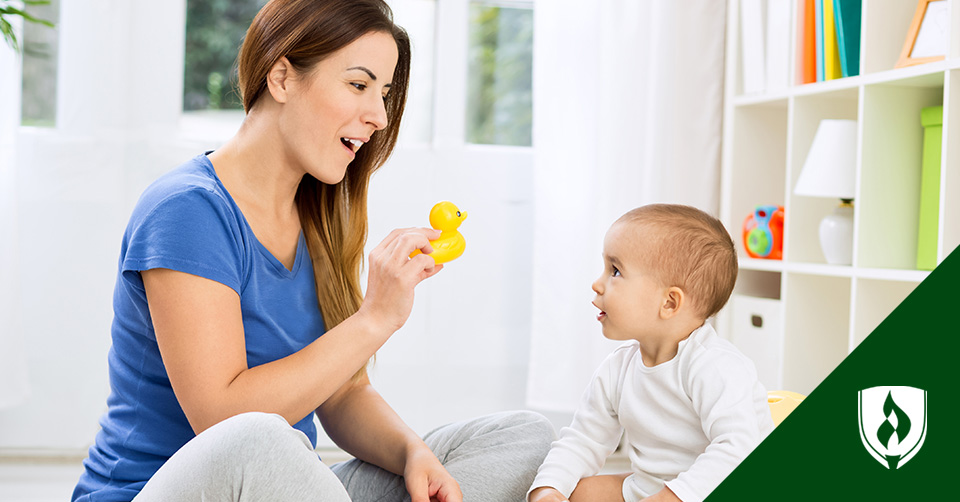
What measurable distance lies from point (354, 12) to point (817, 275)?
1.63m

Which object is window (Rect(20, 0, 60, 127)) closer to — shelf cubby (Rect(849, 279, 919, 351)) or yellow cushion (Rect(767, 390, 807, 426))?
yellow cushion (Rect(767, 390, 807, 426))

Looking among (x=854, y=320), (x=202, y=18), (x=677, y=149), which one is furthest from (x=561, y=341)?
(x=202, y=18)

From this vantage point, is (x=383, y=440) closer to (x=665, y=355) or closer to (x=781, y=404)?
(x=665, y=355)

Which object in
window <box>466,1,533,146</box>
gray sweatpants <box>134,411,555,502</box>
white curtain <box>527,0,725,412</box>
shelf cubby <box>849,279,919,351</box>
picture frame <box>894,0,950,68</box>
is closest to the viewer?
gray sweatpants <box>134,411,555,502</box>

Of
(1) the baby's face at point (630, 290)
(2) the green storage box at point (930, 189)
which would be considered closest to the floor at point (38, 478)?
(1) the baby's face at point (630, 290)

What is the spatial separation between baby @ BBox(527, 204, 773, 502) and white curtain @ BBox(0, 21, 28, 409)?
1677 mm

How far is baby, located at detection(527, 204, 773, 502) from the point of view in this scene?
112 centimetres

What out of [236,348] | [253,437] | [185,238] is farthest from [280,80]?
[253,437]

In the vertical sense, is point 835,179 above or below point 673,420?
above

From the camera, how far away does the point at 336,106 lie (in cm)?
116

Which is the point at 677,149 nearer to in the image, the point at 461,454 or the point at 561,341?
the point at 561,341

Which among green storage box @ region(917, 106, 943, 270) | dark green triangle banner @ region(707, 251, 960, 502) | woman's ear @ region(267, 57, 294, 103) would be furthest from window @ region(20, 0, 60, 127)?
green storage box @ region(917, 106, 943, 270)

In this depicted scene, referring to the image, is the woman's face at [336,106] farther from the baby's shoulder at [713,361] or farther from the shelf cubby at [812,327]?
the shelf cubby at [812,327]

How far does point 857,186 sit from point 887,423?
0.94 meters
